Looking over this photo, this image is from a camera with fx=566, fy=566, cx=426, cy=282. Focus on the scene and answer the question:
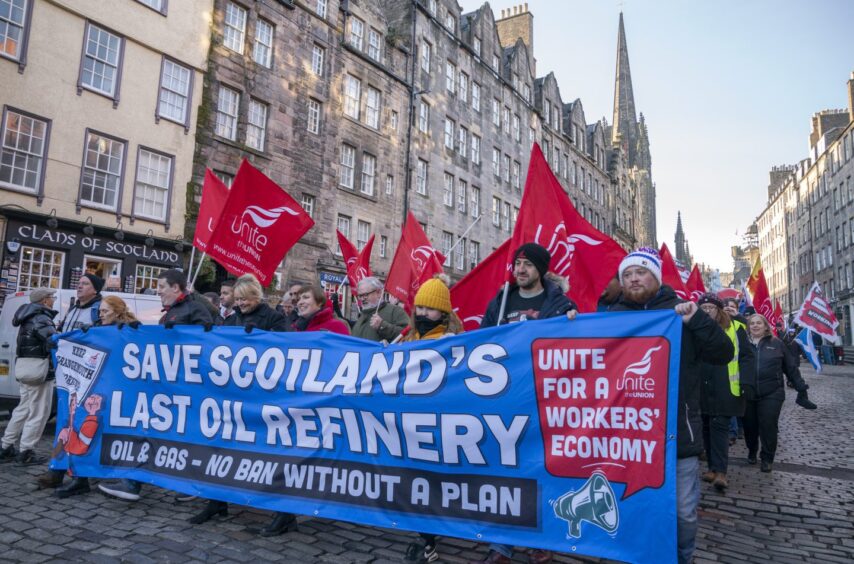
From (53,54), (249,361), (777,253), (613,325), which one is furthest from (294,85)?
(777,253)

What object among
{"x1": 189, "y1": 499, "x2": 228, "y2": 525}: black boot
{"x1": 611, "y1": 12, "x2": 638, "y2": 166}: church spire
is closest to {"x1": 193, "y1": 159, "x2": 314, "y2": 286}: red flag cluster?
{"x1": 189, "y1": 499, "x2": 228, "y2": 525}: black boot

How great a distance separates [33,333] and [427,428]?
4.98 m

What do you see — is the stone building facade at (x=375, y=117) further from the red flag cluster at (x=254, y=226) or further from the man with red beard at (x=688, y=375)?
the man with red beard at (x=688, y=375)

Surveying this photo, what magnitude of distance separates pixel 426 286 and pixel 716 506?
380 centimetres

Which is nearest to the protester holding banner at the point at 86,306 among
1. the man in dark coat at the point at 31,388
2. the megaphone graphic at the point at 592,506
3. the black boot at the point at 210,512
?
the man in dark coat at the point at 31,388

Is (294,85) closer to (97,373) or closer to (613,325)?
(97,373)

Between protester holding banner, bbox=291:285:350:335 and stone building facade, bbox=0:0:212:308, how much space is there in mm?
10946

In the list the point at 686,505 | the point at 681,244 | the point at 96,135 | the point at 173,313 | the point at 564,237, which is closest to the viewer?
the point at 686,505

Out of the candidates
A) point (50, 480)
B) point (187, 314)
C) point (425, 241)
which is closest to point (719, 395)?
point (425, 241)

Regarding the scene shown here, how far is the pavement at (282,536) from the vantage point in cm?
402

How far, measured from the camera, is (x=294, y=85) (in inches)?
864

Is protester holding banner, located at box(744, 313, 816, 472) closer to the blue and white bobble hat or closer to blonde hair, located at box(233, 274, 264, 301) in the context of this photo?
the blue and white bobble hat

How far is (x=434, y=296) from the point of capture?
464cm

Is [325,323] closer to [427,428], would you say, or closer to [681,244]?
[427,428]
